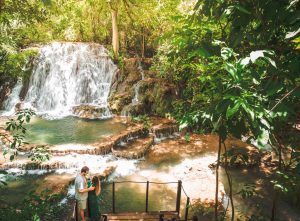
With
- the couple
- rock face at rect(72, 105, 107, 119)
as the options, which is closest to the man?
the couple

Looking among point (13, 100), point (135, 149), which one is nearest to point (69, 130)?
point (135, 149)

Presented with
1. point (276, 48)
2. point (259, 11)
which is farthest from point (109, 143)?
point (259, 11)

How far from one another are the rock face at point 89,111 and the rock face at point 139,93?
0.76m

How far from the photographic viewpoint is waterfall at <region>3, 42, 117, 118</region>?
64.1 feet

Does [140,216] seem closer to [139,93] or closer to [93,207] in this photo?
[93,207]

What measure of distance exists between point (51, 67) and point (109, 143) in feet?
33.6

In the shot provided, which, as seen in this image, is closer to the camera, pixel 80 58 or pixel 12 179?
pixel 12 179

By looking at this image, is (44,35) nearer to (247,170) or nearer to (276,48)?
(247,170)

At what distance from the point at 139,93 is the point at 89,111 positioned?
324cm

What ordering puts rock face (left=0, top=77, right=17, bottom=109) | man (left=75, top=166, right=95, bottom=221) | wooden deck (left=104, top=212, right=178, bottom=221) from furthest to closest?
rock face (left=0, top=77, right=17, bottom=109) → wooden deck (left=104, top=212, right=178, bottom=221) → man (left=75, top=166, right=95, bottom=221)

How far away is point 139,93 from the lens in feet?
60.8

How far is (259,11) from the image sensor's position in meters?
2.45

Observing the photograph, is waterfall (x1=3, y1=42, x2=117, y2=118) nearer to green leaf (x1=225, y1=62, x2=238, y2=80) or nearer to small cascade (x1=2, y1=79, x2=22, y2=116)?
small cascade (x1=2, y1=79, x2=22, y2=116)

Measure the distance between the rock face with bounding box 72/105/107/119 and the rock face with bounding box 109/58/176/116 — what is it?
0.76 metres
